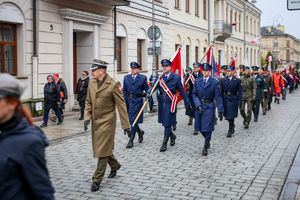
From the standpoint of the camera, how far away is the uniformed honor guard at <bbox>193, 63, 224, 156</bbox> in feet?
29.9

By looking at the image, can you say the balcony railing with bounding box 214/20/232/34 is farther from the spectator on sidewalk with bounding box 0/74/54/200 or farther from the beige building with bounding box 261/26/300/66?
the beige building with bounding box 261/26/300/66

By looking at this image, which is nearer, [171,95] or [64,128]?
[171,95]

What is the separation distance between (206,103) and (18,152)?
691cm

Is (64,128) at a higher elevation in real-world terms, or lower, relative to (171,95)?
lower

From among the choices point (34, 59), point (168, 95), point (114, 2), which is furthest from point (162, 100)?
point (114, 2)

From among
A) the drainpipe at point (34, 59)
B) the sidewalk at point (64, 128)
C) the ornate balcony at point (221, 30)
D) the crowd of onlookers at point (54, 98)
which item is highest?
the ornate balcony at point (221, 30)

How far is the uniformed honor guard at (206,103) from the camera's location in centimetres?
911

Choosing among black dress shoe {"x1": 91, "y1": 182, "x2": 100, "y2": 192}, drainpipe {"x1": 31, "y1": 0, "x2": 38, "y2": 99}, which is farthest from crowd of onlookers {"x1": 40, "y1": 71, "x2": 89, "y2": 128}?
black dress shoe {"x1": 91, "y1": 182, "x2": 100, "y2": 192}

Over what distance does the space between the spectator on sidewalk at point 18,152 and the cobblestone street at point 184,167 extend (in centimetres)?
340

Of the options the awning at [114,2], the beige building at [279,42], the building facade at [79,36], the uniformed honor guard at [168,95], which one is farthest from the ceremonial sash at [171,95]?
the beige building at [279,42]

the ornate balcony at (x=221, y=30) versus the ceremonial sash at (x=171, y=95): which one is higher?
the ornate balcony at (x=221, y=30)

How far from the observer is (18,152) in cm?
264

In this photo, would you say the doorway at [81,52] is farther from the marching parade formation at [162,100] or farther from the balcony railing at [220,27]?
the balcony railing at [220,27]

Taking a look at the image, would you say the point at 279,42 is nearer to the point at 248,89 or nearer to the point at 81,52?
the point at 81,52
